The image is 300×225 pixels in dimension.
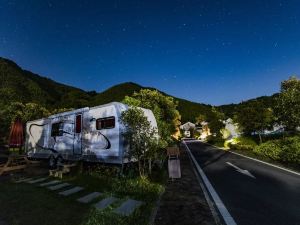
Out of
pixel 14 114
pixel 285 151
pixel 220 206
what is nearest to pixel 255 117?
pixel 285 151

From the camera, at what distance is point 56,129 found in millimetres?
15492

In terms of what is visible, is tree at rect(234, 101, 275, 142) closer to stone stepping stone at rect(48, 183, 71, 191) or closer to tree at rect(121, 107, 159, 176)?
tree at rect(121, 107, 159, 176)

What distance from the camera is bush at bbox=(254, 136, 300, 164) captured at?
575 inches

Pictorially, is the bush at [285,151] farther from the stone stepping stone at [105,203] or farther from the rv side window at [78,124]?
the rv side window at [78,124]

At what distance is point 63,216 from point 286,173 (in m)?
10.9

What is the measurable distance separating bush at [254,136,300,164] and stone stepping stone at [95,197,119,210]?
1178 cm

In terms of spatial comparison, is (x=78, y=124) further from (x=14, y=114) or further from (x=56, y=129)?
(x=14, y=114)

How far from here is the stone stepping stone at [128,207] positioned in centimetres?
622

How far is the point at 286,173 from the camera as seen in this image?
484 inches

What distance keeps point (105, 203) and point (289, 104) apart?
17.7 m

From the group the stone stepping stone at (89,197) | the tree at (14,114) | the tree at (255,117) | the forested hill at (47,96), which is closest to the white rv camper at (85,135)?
the stone stepping stone at (89,197)

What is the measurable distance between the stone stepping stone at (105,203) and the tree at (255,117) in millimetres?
24695

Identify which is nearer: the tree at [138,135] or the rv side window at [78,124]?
the tree at [138,135]

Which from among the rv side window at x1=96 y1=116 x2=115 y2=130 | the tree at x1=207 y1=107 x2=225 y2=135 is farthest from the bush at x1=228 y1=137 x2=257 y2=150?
the rv side window at x1=96 y1=116 x2=115 y2=130
